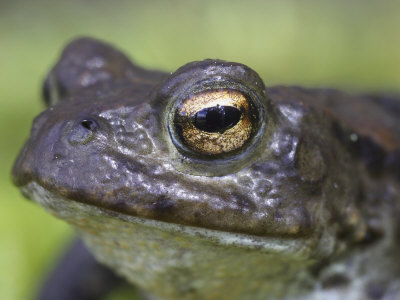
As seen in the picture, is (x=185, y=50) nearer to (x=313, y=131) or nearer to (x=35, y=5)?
(x=35, y=5)

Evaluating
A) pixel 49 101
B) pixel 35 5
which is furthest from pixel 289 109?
pixel 35 5

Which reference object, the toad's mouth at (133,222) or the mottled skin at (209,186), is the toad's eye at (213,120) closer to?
the mottled skin at (209,186)

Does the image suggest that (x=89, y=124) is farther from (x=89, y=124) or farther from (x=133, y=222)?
(x=133, y=222)

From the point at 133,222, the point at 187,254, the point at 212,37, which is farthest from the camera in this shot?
the point at 212,37

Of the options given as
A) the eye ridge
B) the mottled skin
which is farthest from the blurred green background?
the eye ridge

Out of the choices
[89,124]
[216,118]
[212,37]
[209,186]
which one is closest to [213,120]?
[216,118]

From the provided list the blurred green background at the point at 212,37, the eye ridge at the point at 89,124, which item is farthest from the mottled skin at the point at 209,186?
the blurred green background at the point at 212,37
